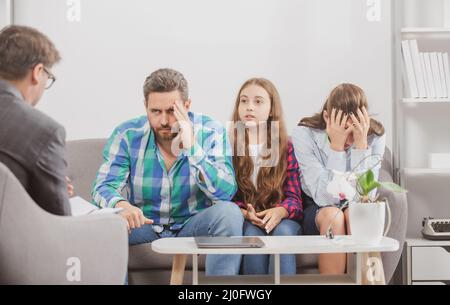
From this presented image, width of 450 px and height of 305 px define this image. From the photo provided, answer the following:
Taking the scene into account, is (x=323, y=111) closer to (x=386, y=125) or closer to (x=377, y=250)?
(x=386, y=125)

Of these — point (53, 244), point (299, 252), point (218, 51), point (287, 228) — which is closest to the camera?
point (53, 244)

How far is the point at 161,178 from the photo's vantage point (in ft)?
9.34

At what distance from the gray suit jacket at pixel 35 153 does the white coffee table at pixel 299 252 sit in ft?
1.31

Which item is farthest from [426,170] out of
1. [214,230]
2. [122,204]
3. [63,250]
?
[63,250]

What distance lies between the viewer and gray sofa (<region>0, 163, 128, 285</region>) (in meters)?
1.79

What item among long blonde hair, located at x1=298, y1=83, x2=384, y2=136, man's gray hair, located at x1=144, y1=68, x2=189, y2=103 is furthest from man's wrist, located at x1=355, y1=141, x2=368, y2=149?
man's gray hair, located at x1=144, y1=68, x2=189, y2=103

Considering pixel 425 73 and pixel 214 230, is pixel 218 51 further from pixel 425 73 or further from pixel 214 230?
pixel 214 230

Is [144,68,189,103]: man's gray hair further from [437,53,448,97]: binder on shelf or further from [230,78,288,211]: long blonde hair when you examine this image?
[437,53,448,97]: binder on shelf

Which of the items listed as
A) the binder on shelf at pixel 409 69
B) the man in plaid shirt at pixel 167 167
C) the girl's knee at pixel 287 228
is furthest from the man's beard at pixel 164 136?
the binder on shelf at pixel 409 69

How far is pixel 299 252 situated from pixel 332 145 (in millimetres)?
898

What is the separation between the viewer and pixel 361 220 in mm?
2252
